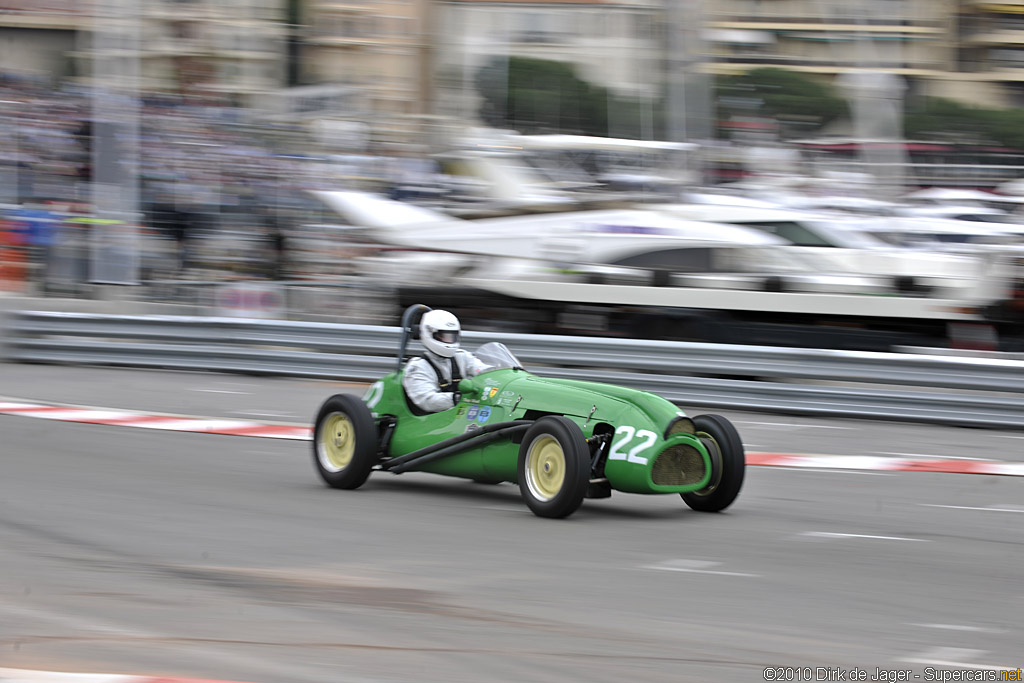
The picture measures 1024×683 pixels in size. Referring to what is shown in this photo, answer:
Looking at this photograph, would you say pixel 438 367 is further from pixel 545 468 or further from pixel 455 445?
pixel 545 468

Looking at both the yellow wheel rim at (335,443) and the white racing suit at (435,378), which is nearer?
the white racing suit at (435,378)

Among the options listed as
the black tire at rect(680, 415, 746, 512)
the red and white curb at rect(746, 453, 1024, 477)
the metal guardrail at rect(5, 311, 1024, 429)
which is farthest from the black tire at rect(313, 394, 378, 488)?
the metal guardrail at rect(5, 311, 1024, 429)

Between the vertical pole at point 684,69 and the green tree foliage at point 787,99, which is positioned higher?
the green tree foliage at point 787,99

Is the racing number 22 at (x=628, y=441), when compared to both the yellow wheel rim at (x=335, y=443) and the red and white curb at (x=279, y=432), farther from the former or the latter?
the red and white curb at (x=279, y=432)

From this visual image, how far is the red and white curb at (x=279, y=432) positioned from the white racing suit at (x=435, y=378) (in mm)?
2736

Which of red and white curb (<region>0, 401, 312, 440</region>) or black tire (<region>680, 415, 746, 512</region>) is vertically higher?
black tire (<region>680, 415, 746, 512</region>)

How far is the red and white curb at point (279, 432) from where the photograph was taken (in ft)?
32.0

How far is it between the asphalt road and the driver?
61 cm

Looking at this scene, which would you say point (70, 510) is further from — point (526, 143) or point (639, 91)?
point (526, 143)

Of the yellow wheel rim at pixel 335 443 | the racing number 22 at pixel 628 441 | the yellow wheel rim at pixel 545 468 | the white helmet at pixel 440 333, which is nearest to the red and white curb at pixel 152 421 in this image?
the yellow wheel rim at pixel 335 443

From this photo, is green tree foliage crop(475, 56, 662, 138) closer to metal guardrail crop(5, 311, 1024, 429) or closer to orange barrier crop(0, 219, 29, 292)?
orange barrier crop(0, 219, 29, 292)

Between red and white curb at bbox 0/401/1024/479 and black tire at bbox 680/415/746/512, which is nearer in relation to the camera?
black tire at bbox 680/415/746/512

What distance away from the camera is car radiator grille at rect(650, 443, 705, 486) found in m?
7.09

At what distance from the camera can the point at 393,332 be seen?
14242 millimetres
